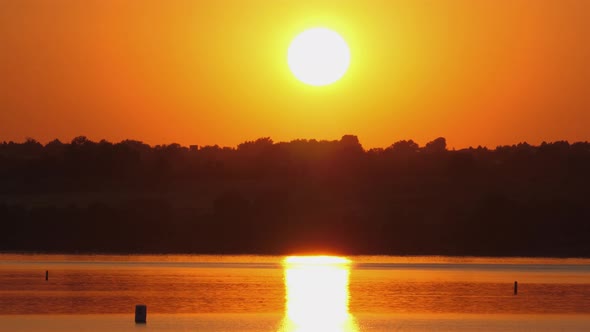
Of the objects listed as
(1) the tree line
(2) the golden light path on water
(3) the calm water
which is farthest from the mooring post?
(1) the tree line

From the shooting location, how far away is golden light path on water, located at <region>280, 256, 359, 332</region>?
2023 inches

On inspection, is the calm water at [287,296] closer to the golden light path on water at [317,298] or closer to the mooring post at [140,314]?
the golden light path on water at [317,298]

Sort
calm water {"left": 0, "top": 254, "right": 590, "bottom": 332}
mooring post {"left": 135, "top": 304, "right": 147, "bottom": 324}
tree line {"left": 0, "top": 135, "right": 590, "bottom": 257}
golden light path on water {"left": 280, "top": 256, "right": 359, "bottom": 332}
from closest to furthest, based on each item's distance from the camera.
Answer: mooring post {"left": 135, "top": 304, "right": 147, "bottom": 324}
golden light path on water {"left": 280, "top": 256, "right": 359, "bottom": 332}
calm water {"left": 0, "top": 254, "right": 590, "bottom": 332}
tree line {"left": 0, "top": 135, "right": 590, "bottom": 257}

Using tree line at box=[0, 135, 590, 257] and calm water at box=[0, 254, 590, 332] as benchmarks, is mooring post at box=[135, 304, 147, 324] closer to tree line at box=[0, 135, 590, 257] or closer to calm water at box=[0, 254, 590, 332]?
calm water at box=[0, 254, 590, 332]

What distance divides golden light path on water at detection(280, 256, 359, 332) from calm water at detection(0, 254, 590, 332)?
5 cm

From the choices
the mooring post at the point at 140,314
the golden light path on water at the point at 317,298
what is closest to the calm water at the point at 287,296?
the golden light path on water at the point at 317,298

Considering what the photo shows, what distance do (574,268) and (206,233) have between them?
4327cm

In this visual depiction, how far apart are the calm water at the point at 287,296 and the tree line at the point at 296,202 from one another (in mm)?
27219

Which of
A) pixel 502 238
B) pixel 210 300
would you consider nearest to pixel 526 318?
pixel 210 300

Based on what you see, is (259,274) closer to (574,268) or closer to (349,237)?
(574,268)

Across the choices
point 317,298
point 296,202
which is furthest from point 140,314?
point 296,202

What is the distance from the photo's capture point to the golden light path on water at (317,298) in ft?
169

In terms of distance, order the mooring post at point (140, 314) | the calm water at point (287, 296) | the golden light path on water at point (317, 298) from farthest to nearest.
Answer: the calm water at point (287, 296) → the golden light path on water at point (317, 298) → the mooring post at point (140, 314)

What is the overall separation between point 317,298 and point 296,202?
7591 cm
